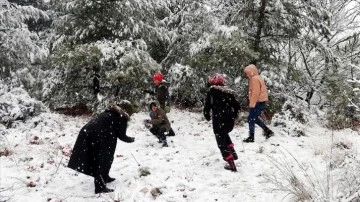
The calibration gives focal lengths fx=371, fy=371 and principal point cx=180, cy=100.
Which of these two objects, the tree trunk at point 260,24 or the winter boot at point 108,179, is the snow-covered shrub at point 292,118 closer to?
the tree trunk at point 260,24

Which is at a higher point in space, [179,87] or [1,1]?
[1,1]

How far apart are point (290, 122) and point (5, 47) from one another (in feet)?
28.3

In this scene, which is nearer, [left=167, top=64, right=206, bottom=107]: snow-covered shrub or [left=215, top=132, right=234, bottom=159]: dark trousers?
[left=215, top=132, right=234, bottom=159]: dark trousers

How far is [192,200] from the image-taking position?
6172 millimetres

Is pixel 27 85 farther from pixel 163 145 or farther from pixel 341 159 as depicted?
pixel 341 159

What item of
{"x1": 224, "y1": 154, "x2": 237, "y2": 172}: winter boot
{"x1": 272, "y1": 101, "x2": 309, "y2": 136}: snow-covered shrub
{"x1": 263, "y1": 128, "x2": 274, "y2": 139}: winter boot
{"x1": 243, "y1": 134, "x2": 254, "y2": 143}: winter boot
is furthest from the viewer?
{"x1": 272, "y1": 101, "x2": 309, "y2": 136}: snow-covered shrub

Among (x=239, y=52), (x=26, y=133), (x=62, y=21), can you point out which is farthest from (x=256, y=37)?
(x=26, y=133)

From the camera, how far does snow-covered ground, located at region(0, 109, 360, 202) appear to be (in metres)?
6.29

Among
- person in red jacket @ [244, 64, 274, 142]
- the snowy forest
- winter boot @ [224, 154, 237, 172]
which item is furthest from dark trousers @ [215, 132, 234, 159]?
the snowy forest

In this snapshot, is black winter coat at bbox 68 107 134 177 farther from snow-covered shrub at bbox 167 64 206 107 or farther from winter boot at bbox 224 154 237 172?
snow-covered shrub at bbox 167 64 206 107

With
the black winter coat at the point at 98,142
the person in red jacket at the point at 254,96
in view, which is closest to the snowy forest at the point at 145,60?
the person in red jacket at the point at 254,96

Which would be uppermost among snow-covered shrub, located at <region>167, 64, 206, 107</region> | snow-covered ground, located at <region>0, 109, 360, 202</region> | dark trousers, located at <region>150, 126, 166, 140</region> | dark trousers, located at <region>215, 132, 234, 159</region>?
snow-covered shrub, located at <region>167, 64, 206, 107</region>

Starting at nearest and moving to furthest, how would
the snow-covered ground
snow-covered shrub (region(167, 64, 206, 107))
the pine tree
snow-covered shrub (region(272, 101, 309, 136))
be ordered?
the snow-covered ground, snow-covered shrub (region(272, 101, 309, 136)), the pine tree, snow-covered shrub (region(167, 64, 206, 107))

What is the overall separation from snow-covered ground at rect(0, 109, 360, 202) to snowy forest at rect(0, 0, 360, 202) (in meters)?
0.62
